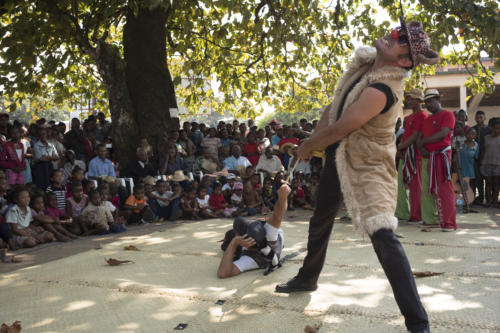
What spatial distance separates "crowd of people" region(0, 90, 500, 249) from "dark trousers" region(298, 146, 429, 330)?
2.31 m

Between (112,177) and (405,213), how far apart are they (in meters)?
5.31

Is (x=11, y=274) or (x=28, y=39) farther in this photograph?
(x=28, y=39)

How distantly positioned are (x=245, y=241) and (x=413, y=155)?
12.2 feet

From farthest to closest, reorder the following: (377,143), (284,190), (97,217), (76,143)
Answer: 1. (76,143)
2. (97,217)
3. (284,190)
4. (377,143)

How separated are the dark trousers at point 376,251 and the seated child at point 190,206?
5504 mm

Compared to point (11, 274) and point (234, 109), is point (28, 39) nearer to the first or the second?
point (11, 274)

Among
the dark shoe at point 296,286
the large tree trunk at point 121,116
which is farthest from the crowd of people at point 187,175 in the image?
the dark shoe at point 296,286

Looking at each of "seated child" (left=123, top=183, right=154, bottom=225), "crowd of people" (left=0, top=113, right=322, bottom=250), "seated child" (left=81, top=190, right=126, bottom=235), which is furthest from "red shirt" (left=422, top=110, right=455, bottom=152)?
"seated child" (left=123, top=183, right=154, bottom=225)

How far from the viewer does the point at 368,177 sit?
9.26ft

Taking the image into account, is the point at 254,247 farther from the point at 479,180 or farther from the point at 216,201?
the point at 479,180

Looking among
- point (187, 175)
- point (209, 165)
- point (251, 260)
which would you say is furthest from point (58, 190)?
point (251, 260)

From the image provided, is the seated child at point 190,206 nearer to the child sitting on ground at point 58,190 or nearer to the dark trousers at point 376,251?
the child sitting on ground at point 58,190

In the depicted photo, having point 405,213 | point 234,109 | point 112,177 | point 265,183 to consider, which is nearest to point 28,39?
point 112,177

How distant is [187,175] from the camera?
9.90 meters
